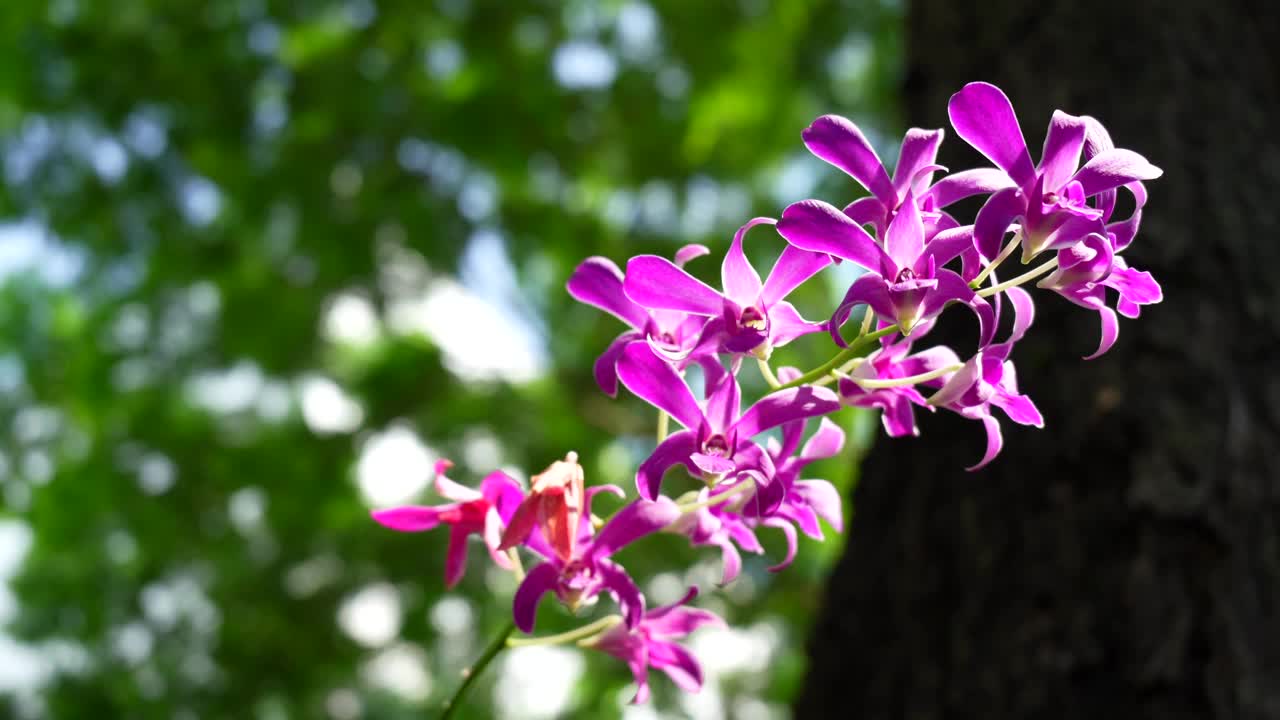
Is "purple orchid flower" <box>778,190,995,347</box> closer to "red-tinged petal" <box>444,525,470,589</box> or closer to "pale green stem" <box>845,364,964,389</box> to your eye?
"pale green stem" <box>845,364,964,389</box>

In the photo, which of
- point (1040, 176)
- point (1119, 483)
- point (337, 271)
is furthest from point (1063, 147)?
point (337, 271)

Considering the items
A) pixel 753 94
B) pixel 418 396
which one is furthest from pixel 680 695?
pixel 753 94

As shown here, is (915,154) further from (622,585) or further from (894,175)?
(622,585)

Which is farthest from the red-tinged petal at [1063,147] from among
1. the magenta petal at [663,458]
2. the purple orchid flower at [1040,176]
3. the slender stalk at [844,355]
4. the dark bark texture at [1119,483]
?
the dark bark texture at [1119,483]

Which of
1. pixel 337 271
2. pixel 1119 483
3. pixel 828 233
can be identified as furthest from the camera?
pixel 337 271

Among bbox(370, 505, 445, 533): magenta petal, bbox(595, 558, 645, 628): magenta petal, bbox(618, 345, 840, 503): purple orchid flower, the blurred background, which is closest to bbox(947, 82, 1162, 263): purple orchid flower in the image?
bbox(618, 345, 840, 503): purple orchid flower

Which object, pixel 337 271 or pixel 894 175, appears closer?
pixel 894 175

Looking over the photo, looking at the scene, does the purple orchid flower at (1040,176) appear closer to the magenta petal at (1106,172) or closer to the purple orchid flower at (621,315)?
the magenta petal at (1106,172)
